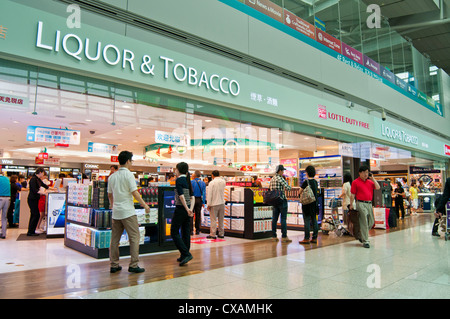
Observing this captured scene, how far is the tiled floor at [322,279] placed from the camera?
3.26 meters

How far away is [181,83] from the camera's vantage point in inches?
239

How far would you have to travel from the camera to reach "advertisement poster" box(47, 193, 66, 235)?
7.09 meters

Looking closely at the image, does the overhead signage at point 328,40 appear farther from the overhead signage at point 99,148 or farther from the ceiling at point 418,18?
the overhead signage at point 99,148

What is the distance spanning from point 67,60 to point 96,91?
Result: 82 cm

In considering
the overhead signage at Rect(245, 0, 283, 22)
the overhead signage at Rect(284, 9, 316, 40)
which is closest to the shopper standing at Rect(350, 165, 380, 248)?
the overhead signage at Rect(245, 0, 283, 22)

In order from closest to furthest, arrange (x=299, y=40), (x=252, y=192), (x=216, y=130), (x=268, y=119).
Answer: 1. (x=252, y=192)
2. (x=268, y=119)
3. (x=299, y=40)
4. (x=216, y=130)

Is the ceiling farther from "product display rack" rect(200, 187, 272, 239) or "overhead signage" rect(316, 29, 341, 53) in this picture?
"product display rack" rect(200, 187, 272, 239)

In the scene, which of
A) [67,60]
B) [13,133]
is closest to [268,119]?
[67,60]

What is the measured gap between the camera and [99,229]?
505cm

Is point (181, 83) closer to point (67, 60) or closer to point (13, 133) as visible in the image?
point (67, 60)

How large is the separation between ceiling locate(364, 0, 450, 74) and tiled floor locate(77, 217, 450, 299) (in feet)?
38.2

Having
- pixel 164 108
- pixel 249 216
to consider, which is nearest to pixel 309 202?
pixel 249 216

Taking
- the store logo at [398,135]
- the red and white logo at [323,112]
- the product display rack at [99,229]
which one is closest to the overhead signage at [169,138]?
the product display rack at [99,229]

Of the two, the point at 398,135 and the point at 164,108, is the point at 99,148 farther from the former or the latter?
the point at 398,135
